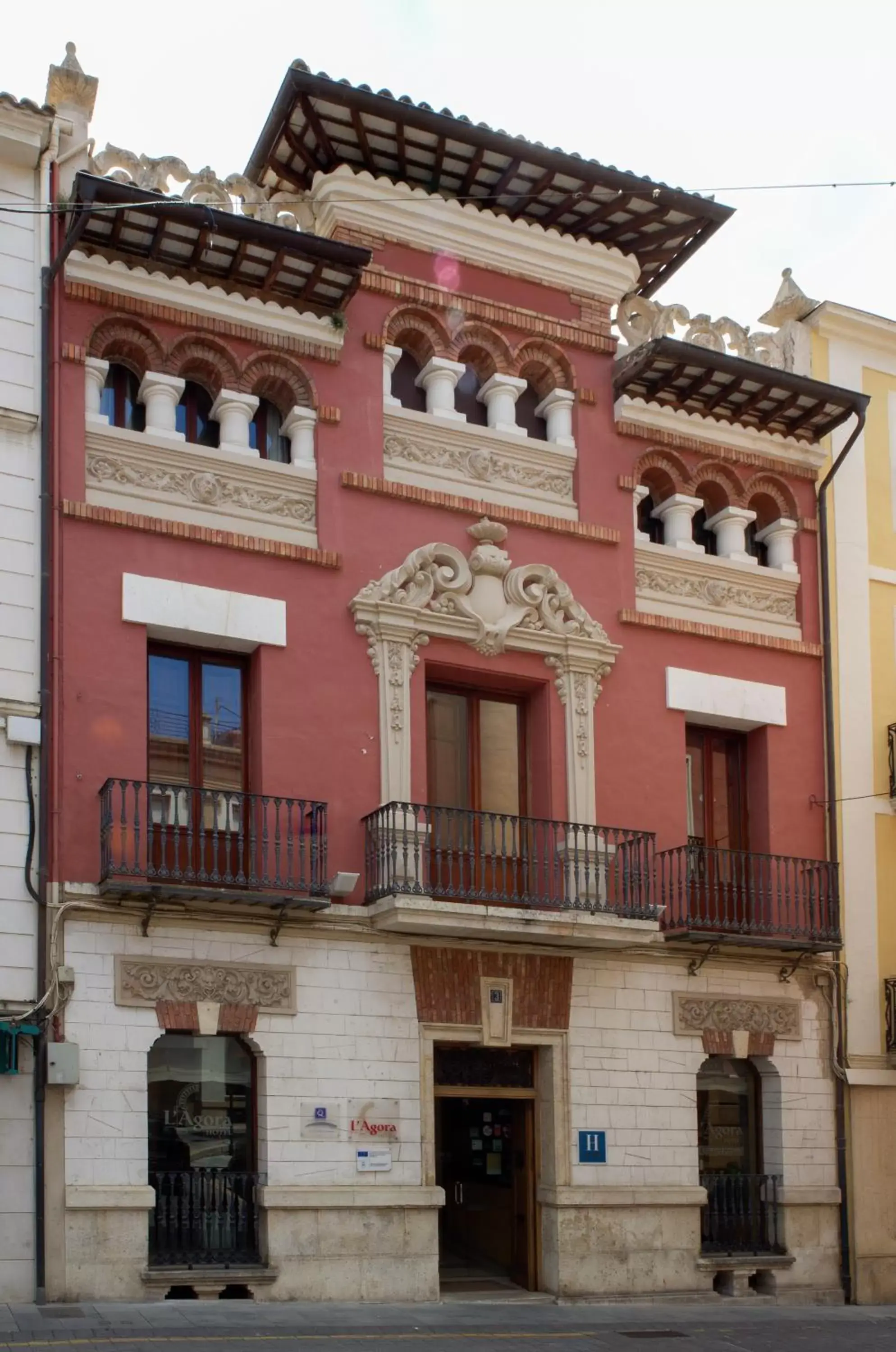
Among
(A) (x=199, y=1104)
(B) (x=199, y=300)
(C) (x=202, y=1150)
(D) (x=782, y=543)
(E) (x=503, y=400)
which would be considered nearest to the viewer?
(C) (x=202, y=1150)

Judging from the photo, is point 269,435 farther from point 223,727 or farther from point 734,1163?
point 734,1163

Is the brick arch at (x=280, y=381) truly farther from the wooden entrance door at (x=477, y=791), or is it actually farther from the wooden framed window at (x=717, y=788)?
the wooden framed window at (x=717, y=788)

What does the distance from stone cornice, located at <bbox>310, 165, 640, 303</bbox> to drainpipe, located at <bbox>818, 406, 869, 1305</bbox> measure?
3.29m

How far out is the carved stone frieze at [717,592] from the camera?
2120cm

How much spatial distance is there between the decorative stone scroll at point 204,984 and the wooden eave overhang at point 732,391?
25.7ft

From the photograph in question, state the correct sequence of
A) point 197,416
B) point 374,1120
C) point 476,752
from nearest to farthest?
1. point 374,1120
2. point 197,416
3. point 476,752

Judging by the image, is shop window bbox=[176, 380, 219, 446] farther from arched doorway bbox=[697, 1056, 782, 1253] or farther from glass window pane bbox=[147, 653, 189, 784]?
arched doorway bbox=[697, 1056, 782, 1253]

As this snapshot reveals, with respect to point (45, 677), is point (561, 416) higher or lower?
higher

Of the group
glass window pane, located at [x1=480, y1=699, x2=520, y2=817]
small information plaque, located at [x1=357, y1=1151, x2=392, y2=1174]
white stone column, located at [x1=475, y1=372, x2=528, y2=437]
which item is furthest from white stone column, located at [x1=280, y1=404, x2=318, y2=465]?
small information plaque, located at [x1=357, y1=1151, x2=392, y2=1174]

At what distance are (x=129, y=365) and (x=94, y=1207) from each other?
8.08m

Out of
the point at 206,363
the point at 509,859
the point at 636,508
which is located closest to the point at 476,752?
the point at 509,859

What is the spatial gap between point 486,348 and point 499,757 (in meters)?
4.48

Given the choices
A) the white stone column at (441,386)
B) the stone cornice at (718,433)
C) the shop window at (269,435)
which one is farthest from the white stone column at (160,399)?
the stone cornice at (718,433)

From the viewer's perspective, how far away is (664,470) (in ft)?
70.8
